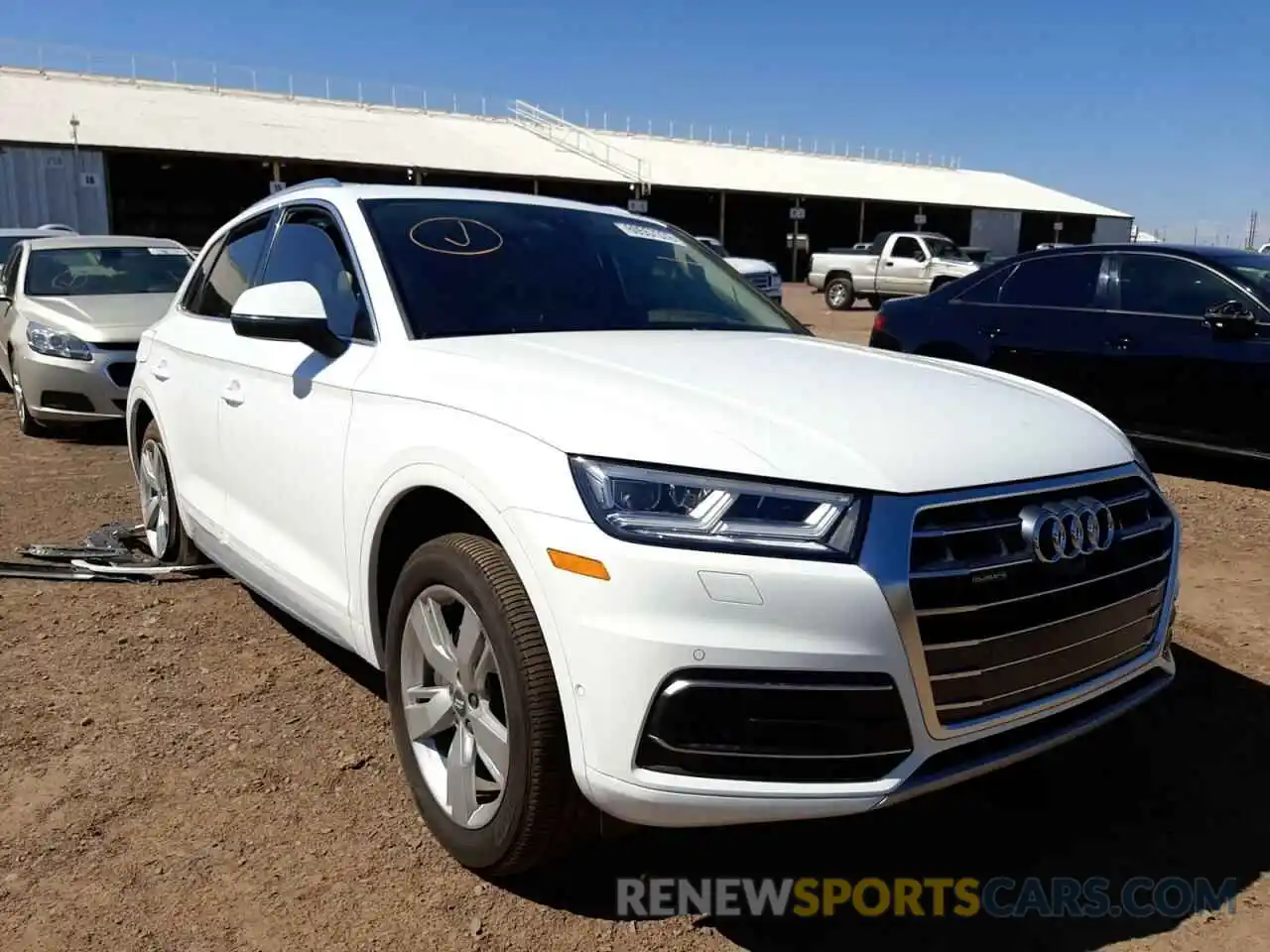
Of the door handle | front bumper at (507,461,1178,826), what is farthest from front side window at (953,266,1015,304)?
front bumper at (507,461,1178,826)

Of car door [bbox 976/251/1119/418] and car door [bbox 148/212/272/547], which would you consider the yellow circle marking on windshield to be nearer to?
car door [bbox 148/212/272/547]

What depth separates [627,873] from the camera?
2.67 metres

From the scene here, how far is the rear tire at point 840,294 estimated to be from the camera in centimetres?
2569

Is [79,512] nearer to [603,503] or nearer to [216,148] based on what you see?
[603,503]

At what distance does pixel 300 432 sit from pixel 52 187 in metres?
31.6

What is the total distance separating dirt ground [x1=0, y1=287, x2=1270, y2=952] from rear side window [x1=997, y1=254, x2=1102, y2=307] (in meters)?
3.86

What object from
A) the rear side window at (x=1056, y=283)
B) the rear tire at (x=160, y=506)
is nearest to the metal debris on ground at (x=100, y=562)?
the rear tire at (x=160, y=506)

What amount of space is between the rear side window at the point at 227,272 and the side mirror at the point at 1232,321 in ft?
18.6

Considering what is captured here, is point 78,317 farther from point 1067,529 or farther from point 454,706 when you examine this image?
point 1067,529

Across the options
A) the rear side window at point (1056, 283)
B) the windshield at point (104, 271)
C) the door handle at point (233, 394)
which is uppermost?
the rear side window at point (1056, 283)

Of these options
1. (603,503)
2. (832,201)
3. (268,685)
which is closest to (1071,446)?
(603,503)

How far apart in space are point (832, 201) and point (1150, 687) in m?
48.3

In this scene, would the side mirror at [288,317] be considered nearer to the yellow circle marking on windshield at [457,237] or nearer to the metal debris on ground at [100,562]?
the yellow circle marking on windshield at [457,237]

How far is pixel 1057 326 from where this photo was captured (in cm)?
754
